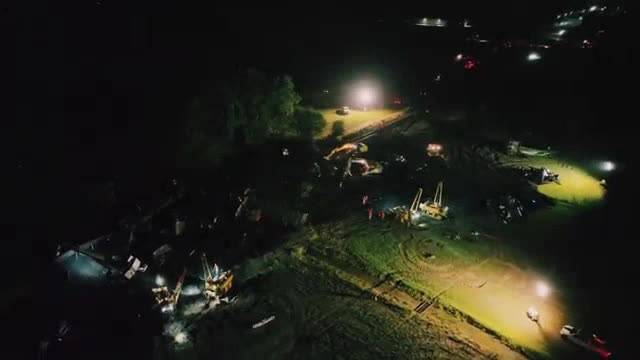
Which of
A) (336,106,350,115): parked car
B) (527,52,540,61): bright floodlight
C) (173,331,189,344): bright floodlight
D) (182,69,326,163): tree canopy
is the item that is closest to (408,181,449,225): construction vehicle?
(182,69,326,163): tree canopy

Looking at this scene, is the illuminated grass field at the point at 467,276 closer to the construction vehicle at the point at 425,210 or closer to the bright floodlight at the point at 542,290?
the bright floodlight at the point at 542,290

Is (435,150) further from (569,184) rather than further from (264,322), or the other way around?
(264,322)

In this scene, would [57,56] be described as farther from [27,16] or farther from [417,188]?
[417,188]

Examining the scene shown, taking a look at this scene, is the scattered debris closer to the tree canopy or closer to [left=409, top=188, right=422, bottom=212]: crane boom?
[left=409, top=188, right=422, bottom=212]: crane boom

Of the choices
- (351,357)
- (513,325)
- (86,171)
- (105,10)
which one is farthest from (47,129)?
(513,325)

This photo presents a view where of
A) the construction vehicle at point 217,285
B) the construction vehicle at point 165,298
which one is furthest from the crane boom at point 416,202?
the construction vehicle at point 165,298
